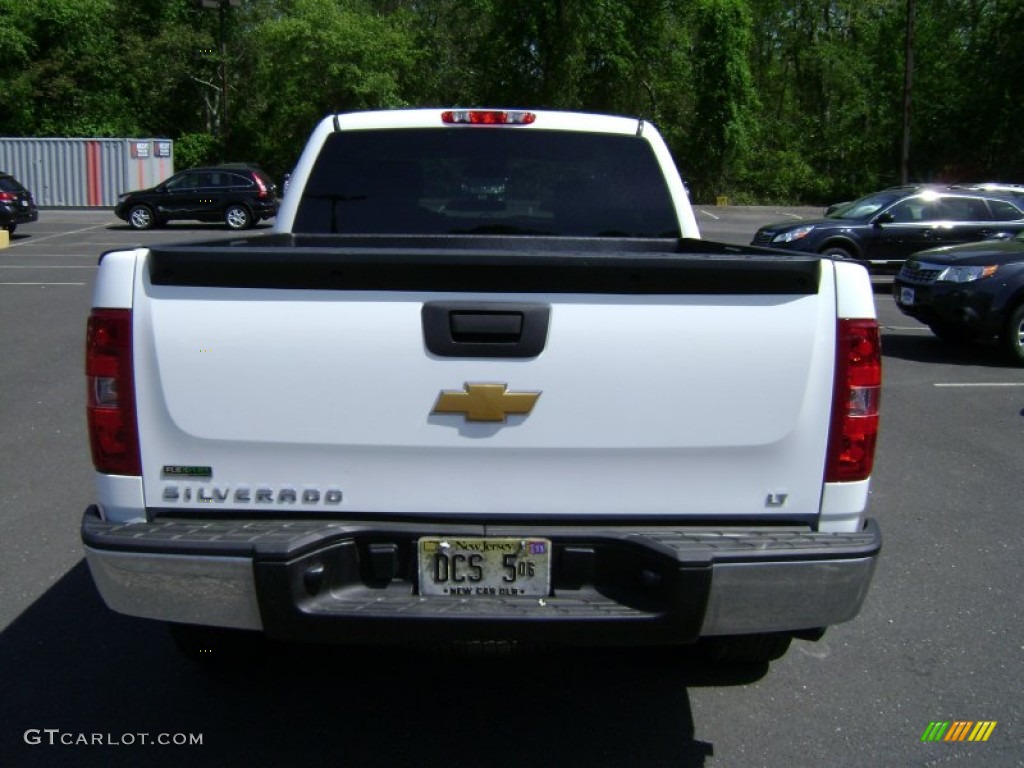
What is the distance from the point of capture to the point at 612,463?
10.3 feet

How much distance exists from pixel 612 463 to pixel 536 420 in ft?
0.84

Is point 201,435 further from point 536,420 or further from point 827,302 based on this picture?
point 827,302

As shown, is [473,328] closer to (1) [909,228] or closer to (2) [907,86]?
(1) [909,228]

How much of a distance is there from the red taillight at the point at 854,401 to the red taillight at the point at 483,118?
7.83ft

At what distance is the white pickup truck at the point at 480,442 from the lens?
3045mm

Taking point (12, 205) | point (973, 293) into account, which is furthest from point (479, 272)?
point (12, 205)

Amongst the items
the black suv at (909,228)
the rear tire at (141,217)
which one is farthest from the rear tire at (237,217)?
the black suv at (909,228)

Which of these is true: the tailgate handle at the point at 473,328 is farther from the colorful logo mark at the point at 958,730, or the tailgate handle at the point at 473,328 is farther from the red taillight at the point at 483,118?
the red taillight at the point at 483,118

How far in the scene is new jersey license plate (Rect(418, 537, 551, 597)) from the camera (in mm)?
3113

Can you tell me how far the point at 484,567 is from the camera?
10.3 feet

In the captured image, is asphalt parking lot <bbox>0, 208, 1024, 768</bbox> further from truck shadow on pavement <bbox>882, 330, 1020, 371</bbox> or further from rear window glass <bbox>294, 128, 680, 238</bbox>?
truck shadow on pavement <bbox>882, 330, 1020, 371</bbox>

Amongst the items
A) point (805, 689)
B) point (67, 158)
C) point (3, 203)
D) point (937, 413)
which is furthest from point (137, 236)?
point (805, 689)
